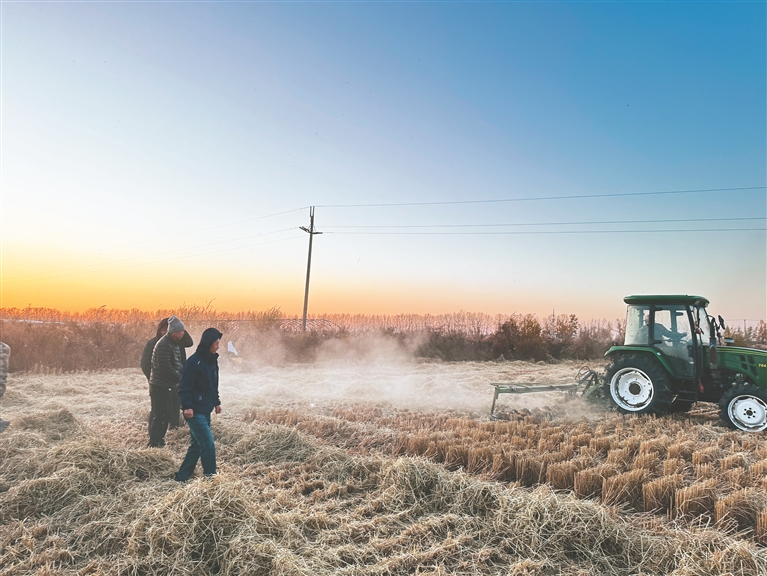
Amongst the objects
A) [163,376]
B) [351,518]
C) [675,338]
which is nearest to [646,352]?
[675,338]

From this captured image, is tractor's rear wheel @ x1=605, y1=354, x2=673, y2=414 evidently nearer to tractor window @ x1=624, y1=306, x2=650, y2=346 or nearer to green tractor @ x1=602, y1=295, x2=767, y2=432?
green tractor @ x1=602, y1=295, x2=767, y2=432

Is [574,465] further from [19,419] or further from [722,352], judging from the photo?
[19,419]

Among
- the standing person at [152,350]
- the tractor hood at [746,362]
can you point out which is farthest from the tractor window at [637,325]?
the standing person at [152,350]

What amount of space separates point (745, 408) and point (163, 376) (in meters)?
8.70

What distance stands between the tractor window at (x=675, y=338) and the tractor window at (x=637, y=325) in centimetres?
17

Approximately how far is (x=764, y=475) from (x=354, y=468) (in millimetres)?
4487

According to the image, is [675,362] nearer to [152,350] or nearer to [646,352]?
[646,352]

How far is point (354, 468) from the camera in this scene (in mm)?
5445

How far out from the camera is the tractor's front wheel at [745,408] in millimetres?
7152

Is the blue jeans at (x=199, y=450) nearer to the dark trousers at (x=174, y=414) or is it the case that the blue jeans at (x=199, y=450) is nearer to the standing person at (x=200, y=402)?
the standing person at (x=200, y=402)

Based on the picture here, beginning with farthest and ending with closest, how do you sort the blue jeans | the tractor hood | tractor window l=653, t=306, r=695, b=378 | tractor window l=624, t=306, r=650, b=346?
tractor window l=624, t=306, r=650, b=346, tractor window l=653, t=306, r=695, b=378, the tractor hood, the blue jeans

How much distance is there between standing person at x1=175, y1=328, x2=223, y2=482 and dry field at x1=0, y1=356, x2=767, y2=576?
37cm

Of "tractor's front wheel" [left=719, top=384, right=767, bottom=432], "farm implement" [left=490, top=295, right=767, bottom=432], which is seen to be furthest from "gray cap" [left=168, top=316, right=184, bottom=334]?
"tractor's front wheel" [left=719, top=384, right=767, bottom=432]

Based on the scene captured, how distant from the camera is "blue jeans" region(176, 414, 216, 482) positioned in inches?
206
